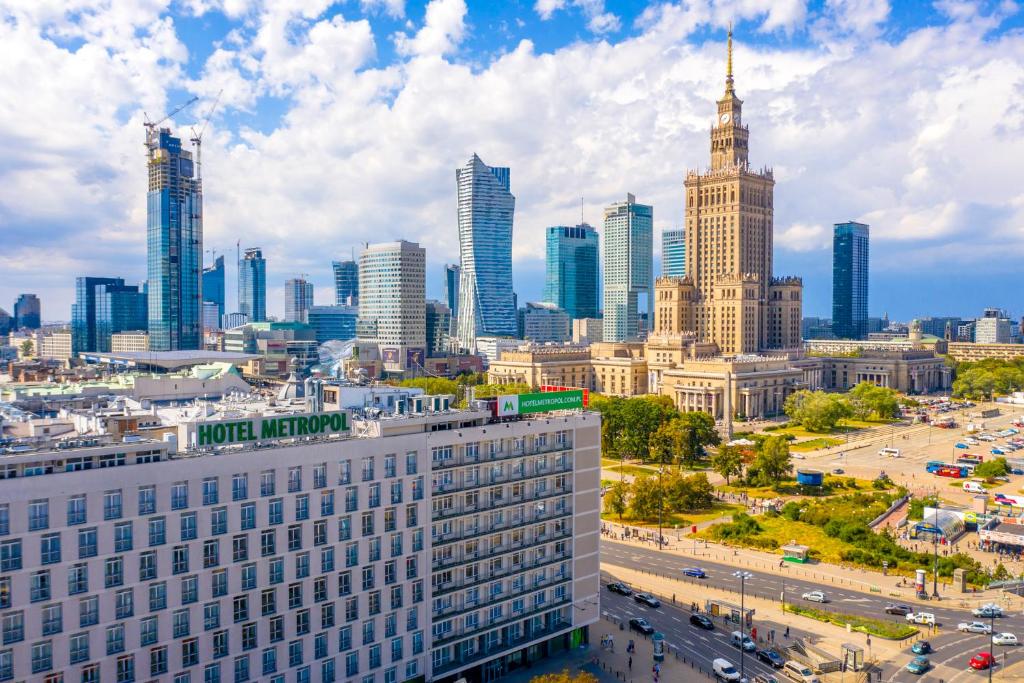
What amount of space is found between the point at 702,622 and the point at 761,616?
7.79 metres

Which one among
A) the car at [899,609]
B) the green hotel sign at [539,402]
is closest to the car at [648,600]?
the car at [899,609]

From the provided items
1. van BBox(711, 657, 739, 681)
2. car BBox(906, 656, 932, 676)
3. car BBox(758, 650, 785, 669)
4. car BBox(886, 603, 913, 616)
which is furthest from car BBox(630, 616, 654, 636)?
car BBox(886, 603, 913, 616)

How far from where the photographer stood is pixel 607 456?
192 metres

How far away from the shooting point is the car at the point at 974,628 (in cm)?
8700

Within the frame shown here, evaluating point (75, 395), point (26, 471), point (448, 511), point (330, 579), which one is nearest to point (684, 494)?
point (448, 511)

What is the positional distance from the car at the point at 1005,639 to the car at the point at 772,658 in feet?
73.3

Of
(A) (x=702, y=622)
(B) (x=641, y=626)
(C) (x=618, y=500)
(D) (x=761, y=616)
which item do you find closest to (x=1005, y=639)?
(D) (x=761, y=616)

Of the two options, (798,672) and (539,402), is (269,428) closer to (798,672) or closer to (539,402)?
(539,402)

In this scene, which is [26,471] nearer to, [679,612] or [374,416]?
[374,416]

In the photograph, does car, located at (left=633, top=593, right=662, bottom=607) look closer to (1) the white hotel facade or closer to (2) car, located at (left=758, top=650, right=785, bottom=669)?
(1) the white hotel facade

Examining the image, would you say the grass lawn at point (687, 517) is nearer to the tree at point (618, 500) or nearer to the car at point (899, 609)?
the tree at point (618, 500)

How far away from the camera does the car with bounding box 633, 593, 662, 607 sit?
97562mm

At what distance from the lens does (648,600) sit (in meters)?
98.1

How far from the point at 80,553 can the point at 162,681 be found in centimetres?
1123
